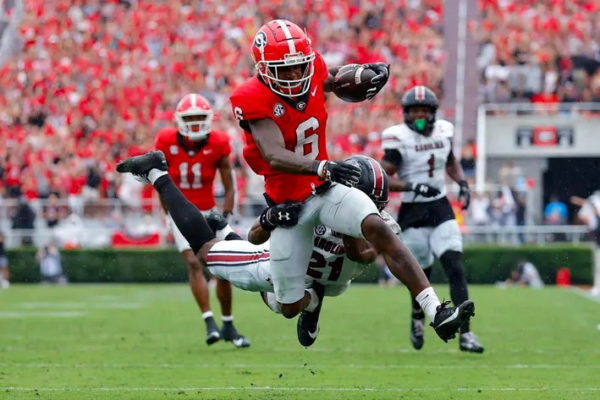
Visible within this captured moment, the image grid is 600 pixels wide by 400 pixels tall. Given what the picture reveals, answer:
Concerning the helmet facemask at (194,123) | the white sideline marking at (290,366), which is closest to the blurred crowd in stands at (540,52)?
the helmet facemask at (194,123)

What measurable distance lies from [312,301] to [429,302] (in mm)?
1337

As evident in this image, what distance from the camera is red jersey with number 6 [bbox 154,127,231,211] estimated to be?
9.16 m

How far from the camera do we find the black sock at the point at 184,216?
702 cm

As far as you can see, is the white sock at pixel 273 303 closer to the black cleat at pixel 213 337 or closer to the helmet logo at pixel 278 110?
the helmet logo at pixel 278 110

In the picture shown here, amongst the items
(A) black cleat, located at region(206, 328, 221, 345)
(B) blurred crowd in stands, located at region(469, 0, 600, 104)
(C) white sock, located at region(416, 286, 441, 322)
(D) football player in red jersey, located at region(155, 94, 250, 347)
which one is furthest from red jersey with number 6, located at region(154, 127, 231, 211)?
(B) blurred crowd in stands, located at region(469, 0, 600, 104)

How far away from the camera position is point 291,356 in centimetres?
820

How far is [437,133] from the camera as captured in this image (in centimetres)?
890

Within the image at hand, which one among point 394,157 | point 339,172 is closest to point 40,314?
point 394,157

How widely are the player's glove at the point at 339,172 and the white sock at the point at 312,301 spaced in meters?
1.36

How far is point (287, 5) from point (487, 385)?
17.1 meters

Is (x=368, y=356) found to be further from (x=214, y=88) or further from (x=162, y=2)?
(x=162, y=2)

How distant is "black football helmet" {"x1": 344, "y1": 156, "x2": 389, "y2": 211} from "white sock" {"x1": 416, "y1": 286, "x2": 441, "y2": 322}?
Result: 2.30 feet

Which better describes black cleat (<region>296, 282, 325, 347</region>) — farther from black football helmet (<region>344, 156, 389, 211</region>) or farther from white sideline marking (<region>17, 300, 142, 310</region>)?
white sideline marking (<region>17, 300, 142, 310</region>)

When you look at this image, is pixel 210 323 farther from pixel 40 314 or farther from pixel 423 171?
pixel 40 314
